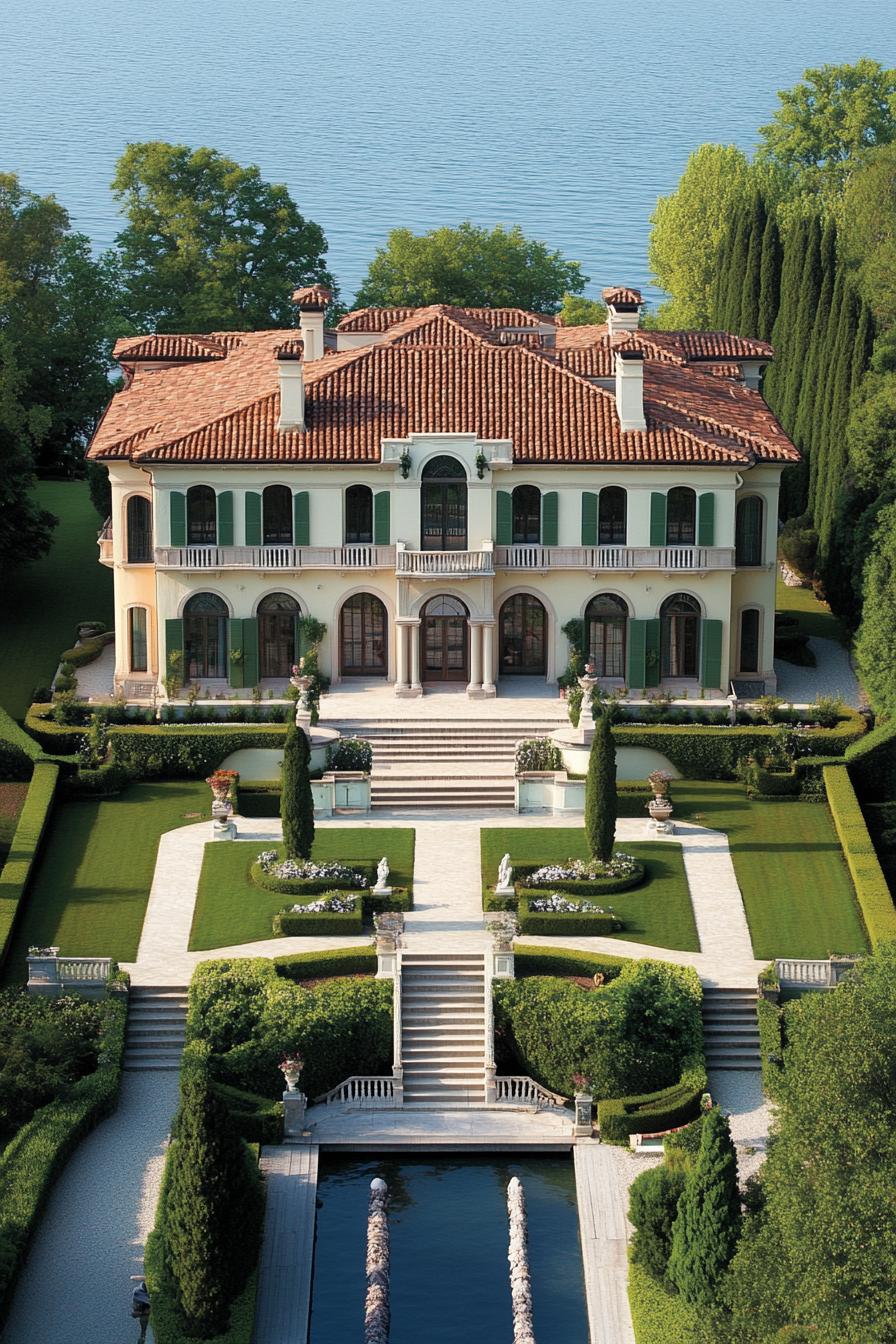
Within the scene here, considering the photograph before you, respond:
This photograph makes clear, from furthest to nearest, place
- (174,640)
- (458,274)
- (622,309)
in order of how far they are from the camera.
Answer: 1. (458,274)
2. (622,309)
3. (174,640)

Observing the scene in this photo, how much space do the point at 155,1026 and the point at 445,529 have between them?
2056 centimetres

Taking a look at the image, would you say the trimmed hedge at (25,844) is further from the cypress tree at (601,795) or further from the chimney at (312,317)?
the chimney at (312,317)

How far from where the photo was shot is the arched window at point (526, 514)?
6812cm

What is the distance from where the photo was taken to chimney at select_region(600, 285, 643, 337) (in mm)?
75188

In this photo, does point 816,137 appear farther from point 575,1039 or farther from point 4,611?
point 575,1039

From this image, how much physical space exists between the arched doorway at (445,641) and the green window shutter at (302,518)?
3.69 metres

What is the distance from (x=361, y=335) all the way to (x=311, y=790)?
2245 centimetres

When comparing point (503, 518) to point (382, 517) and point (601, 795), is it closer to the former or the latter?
point (382, 517)

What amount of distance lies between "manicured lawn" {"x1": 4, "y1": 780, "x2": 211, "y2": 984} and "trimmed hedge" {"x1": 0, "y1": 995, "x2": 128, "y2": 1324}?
136 inches

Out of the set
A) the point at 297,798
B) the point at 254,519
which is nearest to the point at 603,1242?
the point at 297,798

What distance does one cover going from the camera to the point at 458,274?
10188cm

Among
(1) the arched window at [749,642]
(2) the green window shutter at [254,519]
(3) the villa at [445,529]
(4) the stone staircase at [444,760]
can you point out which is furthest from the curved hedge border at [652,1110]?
(2) the green window shutter at [254,519]

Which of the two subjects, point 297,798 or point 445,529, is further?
point 445,529

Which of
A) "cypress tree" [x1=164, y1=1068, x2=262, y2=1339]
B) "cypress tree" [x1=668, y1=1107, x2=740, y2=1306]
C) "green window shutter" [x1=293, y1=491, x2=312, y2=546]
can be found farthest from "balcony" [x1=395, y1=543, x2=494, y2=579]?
"cypress tree" [x1=668, y1=1107, x2=740, y2=1306]
